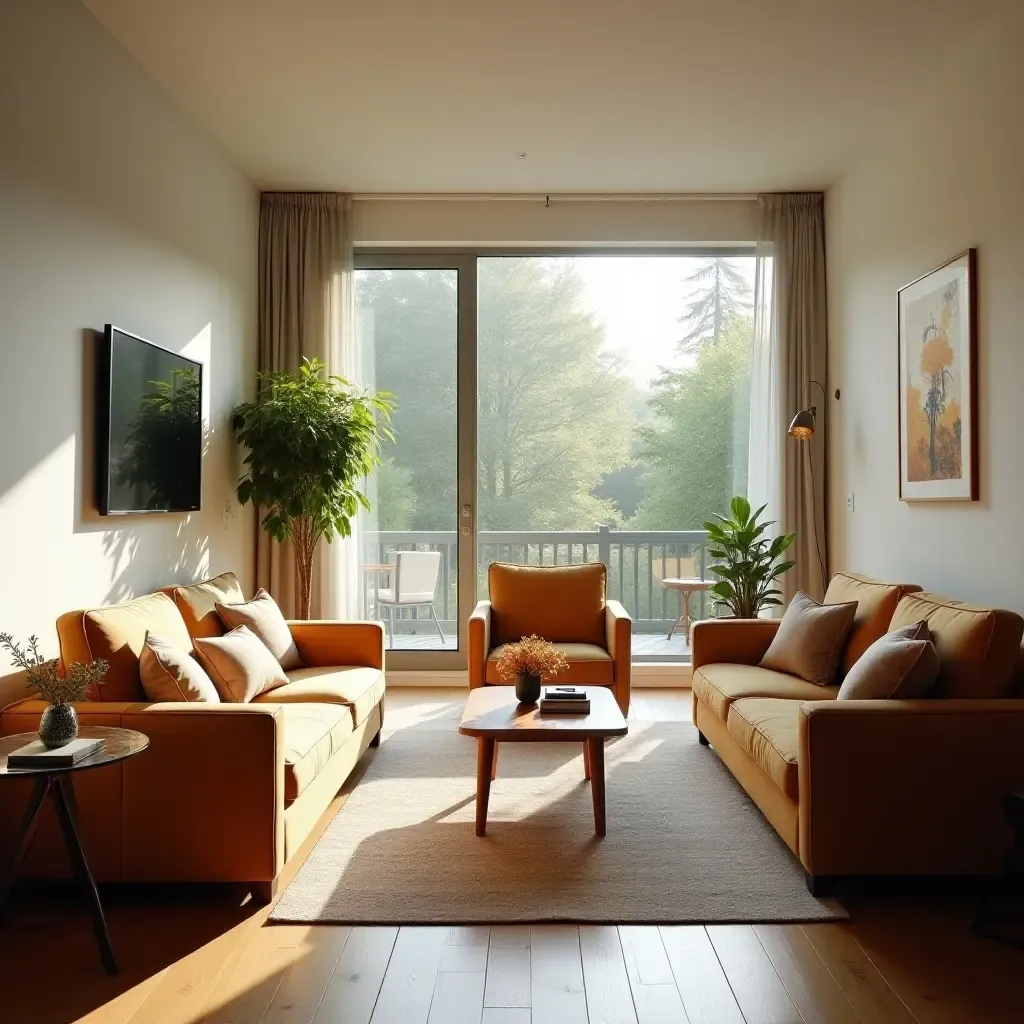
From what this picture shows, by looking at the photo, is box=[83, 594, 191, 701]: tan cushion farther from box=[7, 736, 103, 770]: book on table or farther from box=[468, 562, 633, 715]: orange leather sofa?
box=[468, 562, 633, 715]: orange leather sofa

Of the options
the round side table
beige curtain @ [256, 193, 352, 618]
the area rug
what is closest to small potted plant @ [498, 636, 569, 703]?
the area rug

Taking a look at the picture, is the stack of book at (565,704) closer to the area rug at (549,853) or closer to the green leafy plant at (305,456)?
the area rug at (549,853)

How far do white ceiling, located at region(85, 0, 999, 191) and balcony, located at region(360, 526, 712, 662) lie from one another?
230cm

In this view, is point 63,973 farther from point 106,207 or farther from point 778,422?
point 778,422

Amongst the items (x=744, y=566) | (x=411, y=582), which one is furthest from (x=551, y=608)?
(x=411, y=582)

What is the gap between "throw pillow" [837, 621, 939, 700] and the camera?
308 centimetres

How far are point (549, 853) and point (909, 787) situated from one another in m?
1.21

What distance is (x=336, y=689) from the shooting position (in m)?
3.98

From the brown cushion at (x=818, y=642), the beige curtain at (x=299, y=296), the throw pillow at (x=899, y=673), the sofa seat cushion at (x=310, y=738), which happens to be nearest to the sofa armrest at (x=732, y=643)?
the brown cushion at (x=818, y=642)

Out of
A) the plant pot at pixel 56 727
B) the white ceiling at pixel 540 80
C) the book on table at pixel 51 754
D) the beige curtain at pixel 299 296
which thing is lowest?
the book on table at pixel 51 754

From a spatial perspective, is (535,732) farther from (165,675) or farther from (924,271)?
(924,271)

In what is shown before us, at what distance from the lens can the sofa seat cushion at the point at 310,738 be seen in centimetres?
304

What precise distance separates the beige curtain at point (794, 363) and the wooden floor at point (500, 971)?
3.25 m

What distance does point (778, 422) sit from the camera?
5961 millimetres
